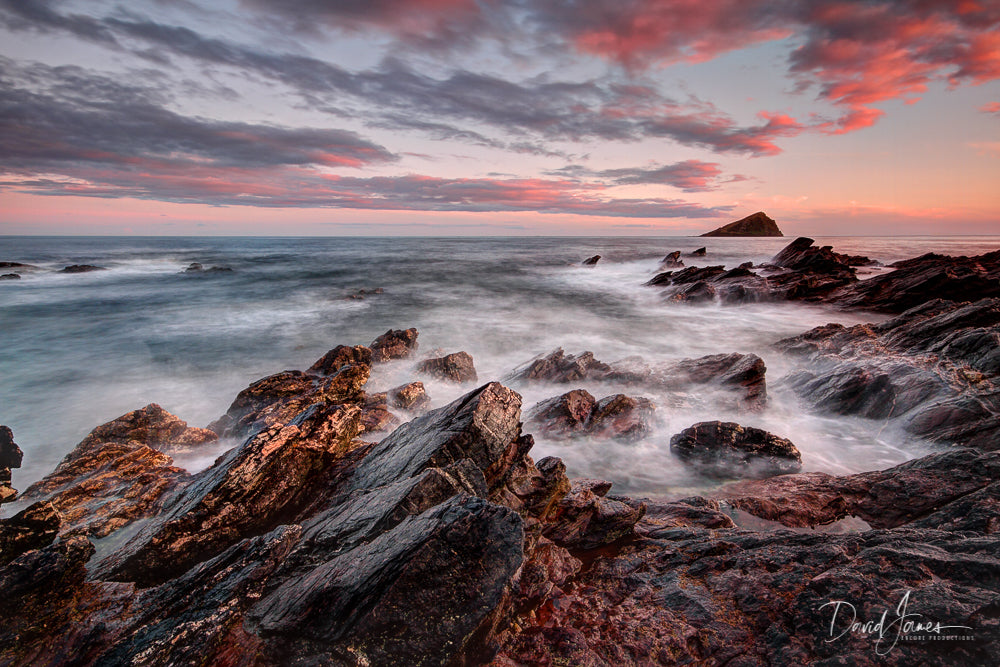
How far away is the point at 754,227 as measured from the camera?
6535 inches

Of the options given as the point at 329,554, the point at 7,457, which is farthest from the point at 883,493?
the point at 7,457

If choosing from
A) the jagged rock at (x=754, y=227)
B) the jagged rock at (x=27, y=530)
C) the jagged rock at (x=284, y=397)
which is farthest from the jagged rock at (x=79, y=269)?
the jagged rock at (x=754, y=227)

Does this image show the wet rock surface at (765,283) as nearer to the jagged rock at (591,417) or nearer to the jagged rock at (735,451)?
the jagged rock at (591,417)

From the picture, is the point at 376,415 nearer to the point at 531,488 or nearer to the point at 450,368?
the point at 450,368

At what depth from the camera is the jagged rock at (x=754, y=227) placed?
16473 cm

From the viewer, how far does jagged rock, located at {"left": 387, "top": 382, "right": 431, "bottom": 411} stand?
12883mm

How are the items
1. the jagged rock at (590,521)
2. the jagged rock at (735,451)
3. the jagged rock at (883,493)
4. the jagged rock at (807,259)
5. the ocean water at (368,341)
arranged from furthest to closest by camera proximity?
the jagged rock at (807,259)
the ocean water at (368,341)
the jagged rock at (735,451)
the jagged rock at (883,493)
the jagged rock at (590,521)

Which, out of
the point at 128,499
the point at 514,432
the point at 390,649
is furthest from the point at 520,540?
the point at 128,499

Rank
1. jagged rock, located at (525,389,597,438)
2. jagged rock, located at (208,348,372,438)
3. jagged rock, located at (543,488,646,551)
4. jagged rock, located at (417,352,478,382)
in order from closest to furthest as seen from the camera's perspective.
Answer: jagged rock, located at (543,488,646,551), jagged rock, located at (525,389,597,438), jagged rock, located at (208,348,372,438), jagged rock, located at (417,352,478,382)

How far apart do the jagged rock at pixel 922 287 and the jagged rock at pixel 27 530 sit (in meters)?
32.9

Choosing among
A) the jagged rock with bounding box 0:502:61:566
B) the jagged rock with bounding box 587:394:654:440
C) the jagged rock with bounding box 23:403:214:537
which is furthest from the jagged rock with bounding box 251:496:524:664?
the jagged rock with bounding box 587:394:654:440

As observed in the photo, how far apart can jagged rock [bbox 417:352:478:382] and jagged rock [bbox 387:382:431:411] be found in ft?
7.64

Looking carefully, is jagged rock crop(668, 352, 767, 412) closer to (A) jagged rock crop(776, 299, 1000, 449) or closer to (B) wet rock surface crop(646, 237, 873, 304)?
(A) jagged rock crop(776, 299, 1000, 449)

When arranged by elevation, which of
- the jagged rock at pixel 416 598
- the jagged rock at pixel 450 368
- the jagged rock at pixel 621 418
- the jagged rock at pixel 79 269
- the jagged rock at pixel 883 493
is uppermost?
the jagged rock at pixel 416 598
